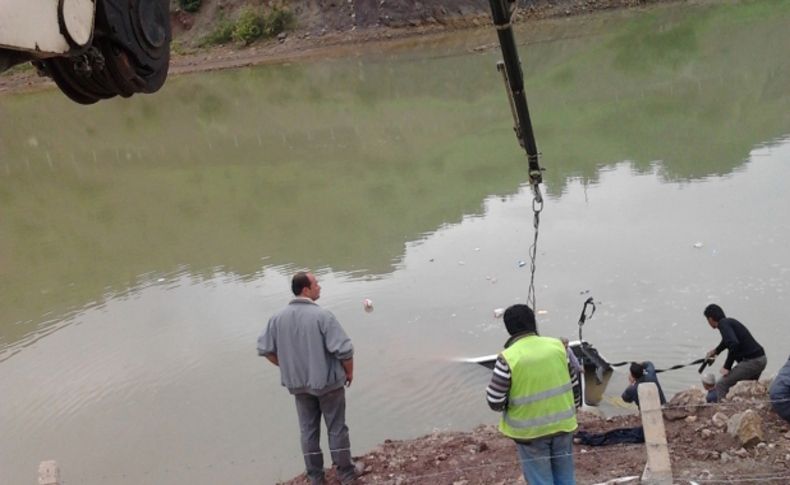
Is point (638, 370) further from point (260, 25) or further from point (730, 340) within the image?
point (260, 25)

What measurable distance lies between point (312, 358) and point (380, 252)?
21.4ft

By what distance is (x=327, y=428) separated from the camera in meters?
5.31

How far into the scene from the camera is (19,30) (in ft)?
8.49

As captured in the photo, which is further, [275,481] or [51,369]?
[51,369]

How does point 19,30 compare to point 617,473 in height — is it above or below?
above

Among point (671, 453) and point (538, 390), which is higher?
point (538, 390)

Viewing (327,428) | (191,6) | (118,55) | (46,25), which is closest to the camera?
(46,25)

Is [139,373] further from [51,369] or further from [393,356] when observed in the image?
[393,356]

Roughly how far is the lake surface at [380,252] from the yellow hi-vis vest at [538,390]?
2780 mm

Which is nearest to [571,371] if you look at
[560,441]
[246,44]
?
[560,441]

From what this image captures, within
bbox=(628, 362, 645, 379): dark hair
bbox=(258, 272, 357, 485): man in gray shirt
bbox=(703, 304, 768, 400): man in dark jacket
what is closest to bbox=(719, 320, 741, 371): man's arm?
bbox=(703, 304, 768, 400): man in dark jacket

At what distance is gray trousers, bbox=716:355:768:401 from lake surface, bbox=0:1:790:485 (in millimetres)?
683

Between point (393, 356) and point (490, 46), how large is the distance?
27.1 m

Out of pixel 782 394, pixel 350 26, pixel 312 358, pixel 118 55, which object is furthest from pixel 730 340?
pixel 350 26
